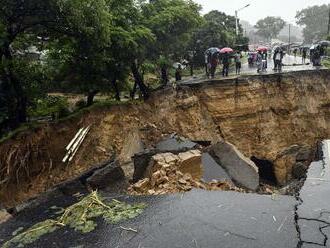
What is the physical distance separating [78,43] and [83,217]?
20.4 ft

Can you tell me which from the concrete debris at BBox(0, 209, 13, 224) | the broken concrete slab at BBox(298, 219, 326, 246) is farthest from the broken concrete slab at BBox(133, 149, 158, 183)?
the broken concrete slab at BBox(298, 219, 326, 246)

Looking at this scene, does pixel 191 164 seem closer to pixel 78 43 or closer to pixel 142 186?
pixel 142 186

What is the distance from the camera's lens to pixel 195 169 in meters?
8.95

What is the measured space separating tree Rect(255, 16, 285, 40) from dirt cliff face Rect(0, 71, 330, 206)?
2461 inches

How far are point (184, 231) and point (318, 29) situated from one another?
7974 centimetres

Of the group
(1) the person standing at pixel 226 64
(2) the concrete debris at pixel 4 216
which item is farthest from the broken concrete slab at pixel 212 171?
(1) the person standing at pixel 226 64

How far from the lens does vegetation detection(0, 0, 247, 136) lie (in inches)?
389

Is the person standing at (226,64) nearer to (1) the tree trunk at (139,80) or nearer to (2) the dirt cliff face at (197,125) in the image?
(2) the dirt cliff face at (197,125)

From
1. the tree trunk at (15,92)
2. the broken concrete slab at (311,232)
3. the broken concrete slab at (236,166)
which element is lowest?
the broken concrete slab at (236,166)

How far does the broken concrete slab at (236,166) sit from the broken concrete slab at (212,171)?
611 mm

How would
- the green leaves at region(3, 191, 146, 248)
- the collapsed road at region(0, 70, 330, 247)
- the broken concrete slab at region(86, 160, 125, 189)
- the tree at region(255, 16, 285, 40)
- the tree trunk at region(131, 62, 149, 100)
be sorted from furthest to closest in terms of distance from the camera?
the tree at region(255, 16, 285, 40) < the tree trunk at region(131, 62, 149, 100) < the broken concrete slab at region(86, 160, 125, 189) < the green leaves at region(3, 191, 146, 248) < the collapsed road at region(0, 70, 330, 247)

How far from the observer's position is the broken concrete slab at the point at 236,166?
10.2 metres

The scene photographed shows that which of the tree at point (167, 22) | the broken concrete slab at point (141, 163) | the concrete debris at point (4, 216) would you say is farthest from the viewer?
the tree at point (167, 22)

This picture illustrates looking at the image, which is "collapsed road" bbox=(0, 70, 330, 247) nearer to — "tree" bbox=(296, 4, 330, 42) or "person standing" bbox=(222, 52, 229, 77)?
"person standing" bbox=(222, 52, 229, 77)
